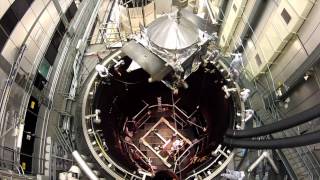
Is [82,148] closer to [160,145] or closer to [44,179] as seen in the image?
[44,179]

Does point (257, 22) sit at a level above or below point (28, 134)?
above

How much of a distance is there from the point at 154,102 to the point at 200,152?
3.54 ft

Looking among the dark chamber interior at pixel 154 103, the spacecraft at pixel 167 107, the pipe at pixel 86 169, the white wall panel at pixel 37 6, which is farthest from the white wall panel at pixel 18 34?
the pipe at pixel 86 169

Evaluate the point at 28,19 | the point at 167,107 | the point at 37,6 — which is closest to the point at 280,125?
the point at 167,107

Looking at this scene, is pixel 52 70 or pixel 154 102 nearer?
pixel 52 70

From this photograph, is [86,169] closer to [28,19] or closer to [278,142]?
[278,142]

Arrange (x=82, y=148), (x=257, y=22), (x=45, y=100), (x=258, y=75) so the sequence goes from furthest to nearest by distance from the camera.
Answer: (x=257, y=22) < (x=258, y=75) < (x=45, y=100) < (x=82, y=148)

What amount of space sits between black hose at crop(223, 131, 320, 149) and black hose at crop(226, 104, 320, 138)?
0.21 ft

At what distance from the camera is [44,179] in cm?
384

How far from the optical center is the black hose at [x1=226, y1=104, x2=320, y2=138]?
3.04m

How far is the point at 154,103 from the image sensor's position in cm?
562

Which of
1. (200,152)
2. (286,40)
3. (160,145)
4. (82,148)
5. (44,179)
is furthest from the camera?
(286,40)

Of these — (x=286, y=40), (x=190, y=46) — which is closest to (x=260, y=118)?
(x=190, y=46)

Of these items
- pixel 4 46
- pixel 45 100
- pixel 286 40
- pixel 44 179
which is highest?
pixel 286 40
